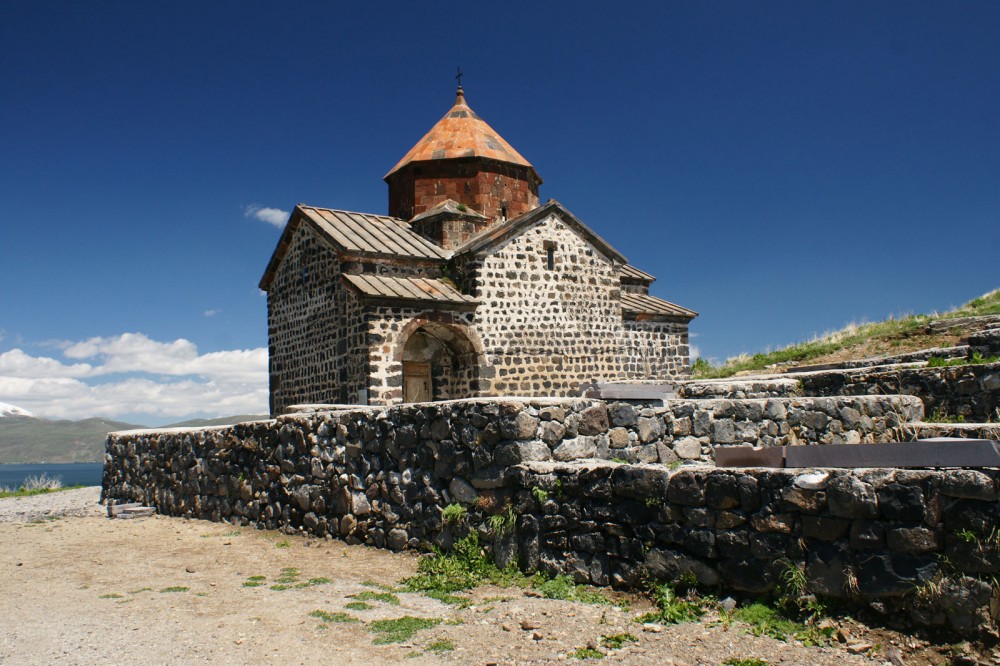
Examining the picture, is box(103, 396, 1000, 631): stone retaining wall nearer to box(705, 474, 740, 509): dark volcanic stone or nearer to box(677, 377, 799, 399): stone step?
box(705, 474, 740, 509): dark volcanic stone

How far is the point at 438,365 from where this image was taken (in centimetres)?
1595

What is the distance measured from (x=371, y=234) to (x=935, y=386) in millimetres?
10511

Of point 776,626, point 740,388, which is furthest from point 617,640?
point 740,388

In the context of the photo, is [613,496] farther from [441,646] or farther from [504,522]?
[441,646]

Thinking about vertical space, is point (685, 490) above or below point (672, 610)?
above

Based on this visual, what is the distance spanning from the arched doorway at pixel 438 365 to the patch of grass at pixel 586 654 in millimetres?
11043

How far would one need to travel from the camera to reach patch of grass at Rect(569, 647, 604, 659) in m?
4.24

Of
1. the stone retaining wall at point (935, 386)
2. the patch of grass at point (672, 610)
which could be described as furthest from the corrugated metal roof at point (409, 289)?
the patch of grass at point (672, 610)

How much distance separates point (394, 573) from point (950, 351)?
9.69 m

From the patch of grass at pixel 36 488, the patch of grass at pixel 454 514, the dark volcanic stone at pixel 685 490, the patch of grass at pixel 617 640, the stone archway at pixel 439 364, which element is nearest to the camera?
the patch of grass at pixel 617 640

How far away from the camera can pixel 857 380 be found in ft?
32.1

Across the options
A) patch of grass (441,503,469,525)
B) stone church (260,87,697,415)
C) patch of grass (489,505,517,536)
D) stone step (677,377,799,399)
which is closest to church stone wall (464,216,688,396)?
stone church (260,87,697,415)

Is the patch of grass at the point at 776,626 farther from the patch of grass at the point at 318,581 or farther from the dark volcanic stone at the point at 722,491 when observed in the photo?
the patch of grass at the point at 318,581

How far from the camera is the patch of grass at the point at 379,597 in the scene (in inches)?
218
